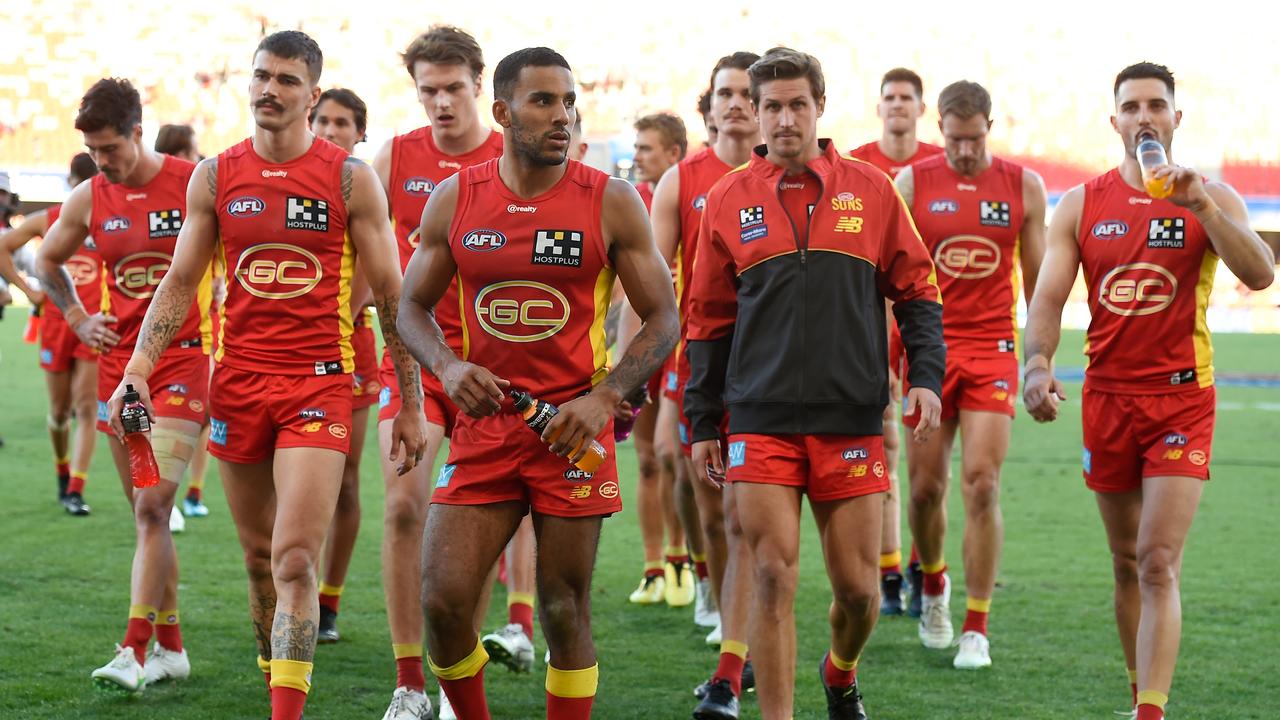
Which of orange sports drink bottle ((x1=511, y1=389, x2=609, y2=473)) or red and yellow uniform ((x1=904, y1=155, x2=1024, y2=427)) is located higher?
red and yellow uniform ((x1=904, y1=155, x2=1024, y2=427))

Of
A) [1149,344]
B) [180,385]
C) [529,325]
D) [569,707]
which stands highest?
[529,325]

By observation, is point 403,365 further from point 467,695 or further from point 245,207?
point 467,695

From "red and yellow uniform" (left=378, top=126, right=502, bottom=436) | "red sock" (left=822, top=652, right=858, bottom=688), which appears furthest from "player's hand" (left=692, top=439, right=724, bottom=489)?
"red and yellow uniform" (left=378, top=126, right=502, bottom=436)

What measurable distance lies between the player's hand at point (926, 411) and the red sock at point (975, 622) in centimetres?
215

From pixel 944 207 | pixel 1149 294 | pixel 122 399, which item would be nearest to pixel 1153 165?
pixel 1149 294

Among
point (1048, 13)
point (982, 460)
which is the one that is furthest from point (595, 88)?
point (982, 460)

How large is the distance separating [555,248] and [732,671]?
2.24m

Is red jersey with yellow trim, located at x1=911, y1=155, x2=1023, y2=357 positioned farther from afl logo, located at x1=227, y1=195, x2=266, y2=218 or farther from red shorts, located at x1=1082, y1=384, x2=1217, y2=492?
afl logo, located at x1=227, y1=195, x2=266, y2=218

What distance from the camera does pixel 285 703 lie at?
4.95m

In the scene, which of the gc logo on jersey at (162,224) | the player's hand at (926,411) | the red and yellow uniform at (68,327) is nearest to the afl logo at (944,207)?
the player's hand at (926,411)

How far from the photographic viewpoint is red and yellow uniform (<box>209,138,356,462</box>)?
5.34m

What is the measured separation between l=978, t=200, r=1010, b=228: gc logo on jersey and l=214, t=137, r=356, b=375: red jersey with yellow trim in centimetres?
344

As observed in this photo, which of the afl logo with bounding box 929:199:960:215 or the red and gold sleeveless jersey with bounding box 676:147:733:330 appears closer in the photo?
the red and gold sleeveless jersey with bounding box 676:147:733:330

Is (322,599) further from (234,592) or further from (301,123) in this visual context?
(301,123)
